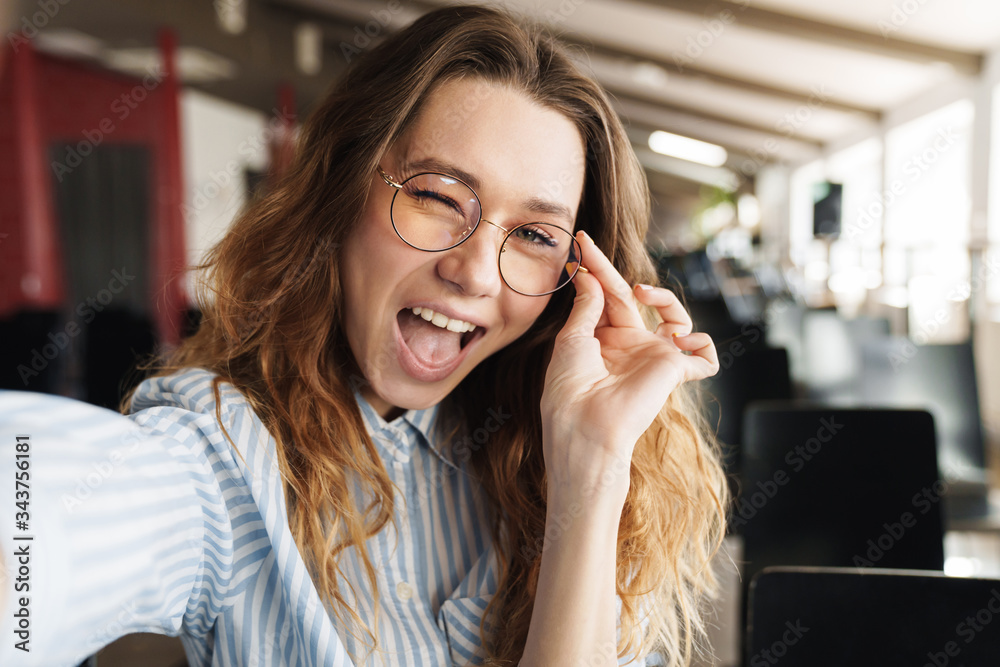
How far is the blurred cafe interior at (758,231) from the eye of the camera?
1757 millimetres

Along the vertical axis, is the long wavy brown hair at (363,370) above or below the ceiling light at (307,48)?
below

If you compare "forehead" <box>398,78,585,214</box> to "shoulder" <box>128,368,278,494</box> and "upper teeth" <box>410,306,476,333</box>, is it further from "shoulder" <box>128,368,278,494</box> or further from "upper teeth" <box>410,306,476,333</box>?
"shoulder" <box>128,368,278,494</box>

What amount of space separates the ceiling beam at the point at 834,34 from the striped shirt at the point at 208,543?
7.20m

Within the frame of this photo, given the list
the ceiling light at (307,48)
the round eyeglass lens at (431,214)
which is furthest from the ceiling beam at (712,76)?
the round eyeglass lens at (431,214)

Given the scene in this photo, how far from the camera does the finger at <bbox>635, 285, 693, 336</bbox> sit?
1.07 m

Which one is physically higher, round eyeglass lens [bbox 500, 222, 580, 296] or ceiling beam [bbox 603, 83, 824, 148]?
ceiling beam [bbox 603, 83, 824, 148]

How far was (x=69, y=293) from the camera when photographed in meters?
7.82

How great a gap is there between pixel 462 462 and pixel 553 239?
1.34ft

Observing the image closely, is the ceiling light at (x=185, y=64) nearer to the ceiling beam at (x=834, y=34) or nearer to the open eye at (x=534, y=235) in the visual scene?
the ceiling beam at (x=834, y=34)

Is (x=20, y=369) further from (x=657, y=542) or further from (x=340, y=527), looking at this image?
(x=657, y=542)

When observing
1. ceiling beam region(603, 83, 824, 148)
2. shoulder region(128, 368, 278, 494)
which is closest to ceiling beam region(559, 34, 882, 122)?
ceiling beam region(603, 83, 824, 148)

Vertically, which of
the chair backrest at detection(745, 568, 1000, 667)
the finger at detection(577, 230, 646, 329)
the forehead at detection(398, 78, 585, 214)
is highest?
the forehead at detection(398, 78, 585, 214)

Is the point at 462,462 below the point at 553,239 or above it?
below

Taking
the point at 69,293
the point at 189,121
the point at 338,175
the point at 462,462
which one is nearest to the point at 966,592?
the point at 462,462
